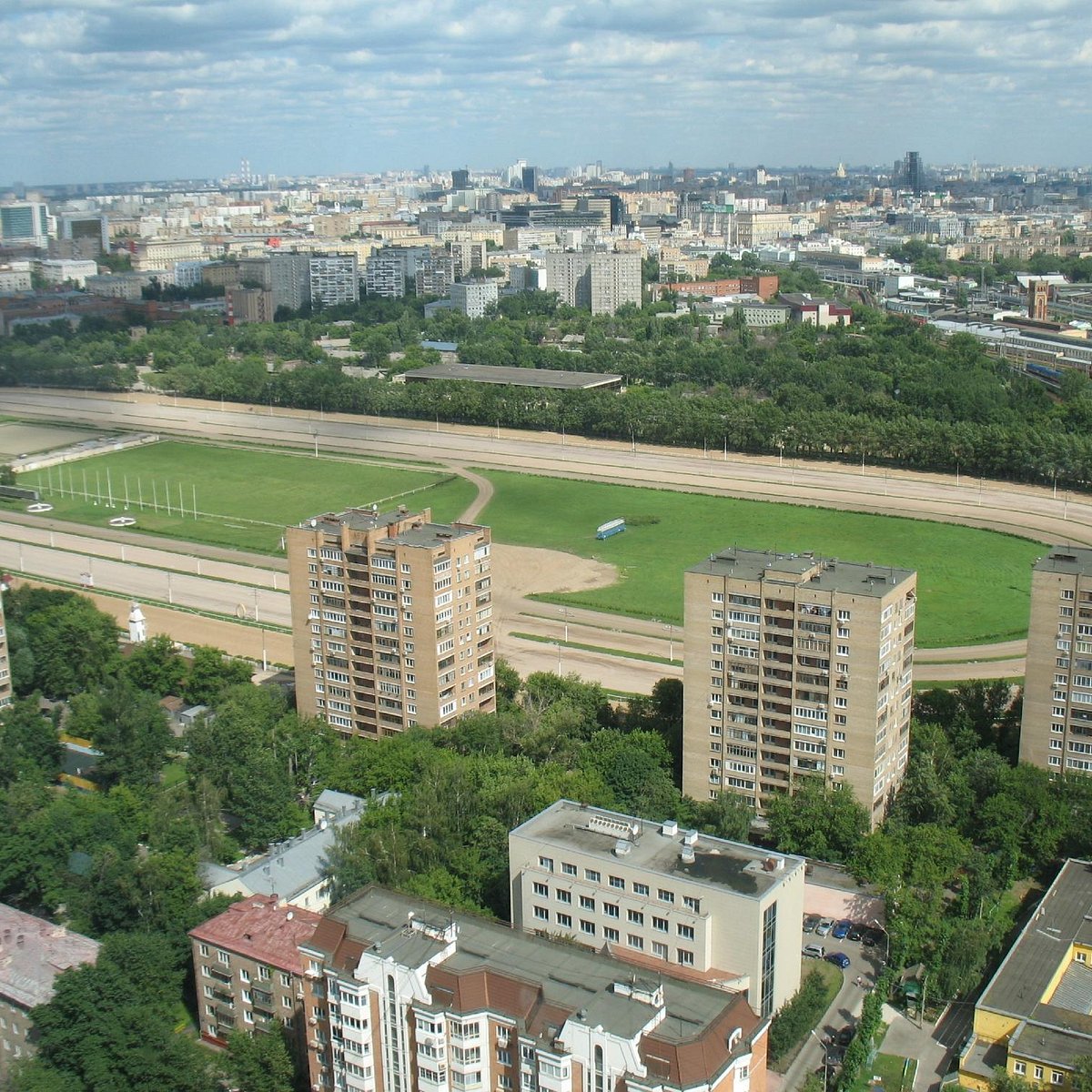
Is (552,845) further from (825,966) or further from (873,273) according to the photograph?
(873,273)

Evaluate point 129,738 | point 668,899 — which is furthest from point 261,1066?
point 129,738

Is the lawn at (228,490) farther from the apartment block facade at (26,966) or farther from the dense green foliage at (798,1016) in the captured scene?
the dense green foliage at (798,1016)

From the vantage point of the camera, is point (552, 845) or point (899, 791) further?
point (899, 791)

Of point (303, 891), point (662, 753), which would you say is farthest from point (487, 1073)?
point (662, 753)

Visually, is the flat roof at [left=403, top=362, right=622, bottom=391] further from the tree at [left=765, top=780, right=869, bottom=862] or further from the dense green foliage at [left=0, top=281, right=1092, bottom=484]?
the tree at [left=765, top=780, right=869, bottom=862]

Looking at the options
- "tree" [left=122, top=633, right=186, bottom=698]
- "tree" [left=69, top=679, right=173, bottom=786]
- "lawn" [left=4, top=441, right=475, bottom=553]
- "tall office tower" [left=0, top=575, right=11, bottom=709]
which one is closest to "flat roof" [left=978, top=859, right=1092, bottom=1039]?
"tree" [left=69, top=679, right=173, bottom=786]

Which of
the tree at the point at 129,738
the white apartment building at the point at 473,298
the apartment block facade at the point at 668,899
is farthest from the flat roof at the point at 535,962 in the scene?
the white apartment building at the point at 473,298

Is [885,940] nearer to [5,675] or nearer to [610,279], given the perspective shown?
[5,675]

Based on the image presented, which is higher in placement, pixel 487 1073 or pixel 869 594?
pixel 869 594
